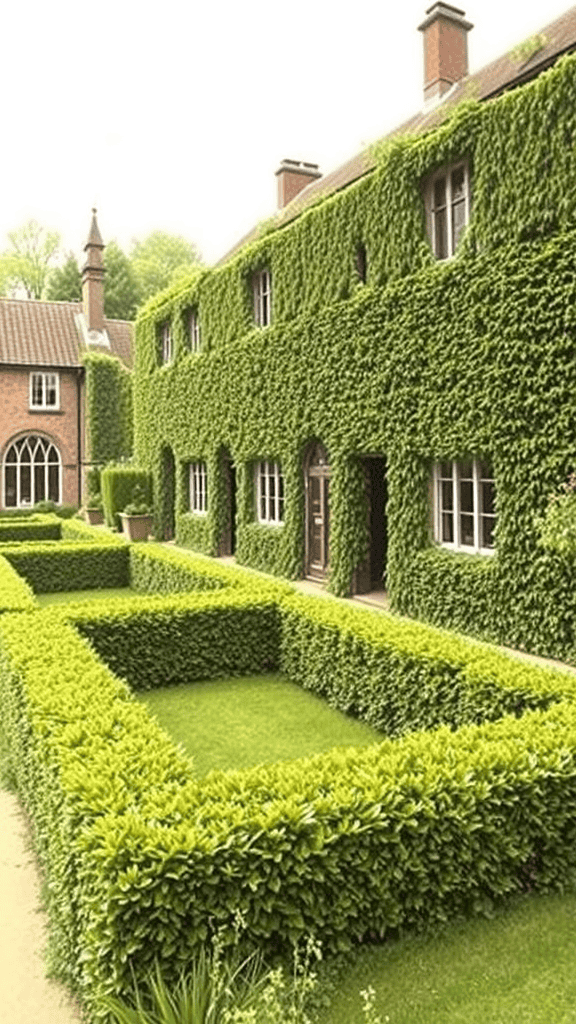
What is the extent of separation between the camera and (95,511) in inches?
1243

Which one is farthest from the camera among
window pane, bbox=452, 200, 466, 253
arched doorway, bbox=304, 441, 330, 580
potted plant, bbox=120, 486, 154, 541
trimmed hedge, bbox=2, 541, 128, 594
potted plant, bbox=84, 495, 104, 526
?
potted plant, bbox=84, 495, 104, 526

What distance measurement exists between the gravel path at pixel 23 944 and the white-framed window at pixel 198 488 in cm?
1775

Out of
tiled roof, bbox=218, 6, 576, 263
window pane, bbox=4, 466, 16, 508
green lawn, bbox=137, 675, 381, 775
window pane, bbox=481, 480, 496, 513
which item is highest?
tiled roof, bbox=218, 6, 576, 263

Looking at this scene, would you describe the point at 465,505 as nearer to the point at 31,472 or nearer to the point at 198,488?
the point at 198,488

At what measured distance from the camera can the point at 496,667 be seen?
679cm

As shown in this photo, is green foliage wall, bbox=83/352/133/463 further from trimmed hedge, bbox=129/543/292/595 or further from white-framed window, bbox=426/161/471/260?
white-framed window, bbox=426/161/471/260

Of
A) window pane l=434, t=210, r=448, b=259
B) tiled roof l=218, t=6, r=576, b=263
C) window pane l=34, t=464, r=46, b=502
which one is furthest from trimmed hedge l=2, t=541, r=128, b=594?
window pane l=34, t=464, r=46, b=502

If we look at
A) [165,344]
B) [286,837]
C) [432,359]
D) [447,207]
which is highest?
[165,344]

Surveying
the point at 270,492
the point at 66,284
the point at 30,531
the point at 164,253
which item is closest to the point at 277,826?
the point at 270,492

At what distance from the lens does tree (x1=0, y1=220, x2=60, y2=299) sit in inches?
2200

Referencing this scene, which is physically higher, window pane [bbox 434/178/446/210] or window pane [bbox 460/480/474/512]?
window pane [bbox 434/178/446/210]

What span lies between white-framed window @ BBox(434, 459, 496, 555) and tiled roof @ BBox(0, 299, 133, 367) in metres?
27.6

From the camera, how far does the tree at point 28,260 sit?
55.9 meters

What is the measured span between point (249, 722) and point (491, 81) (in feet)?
44.9
